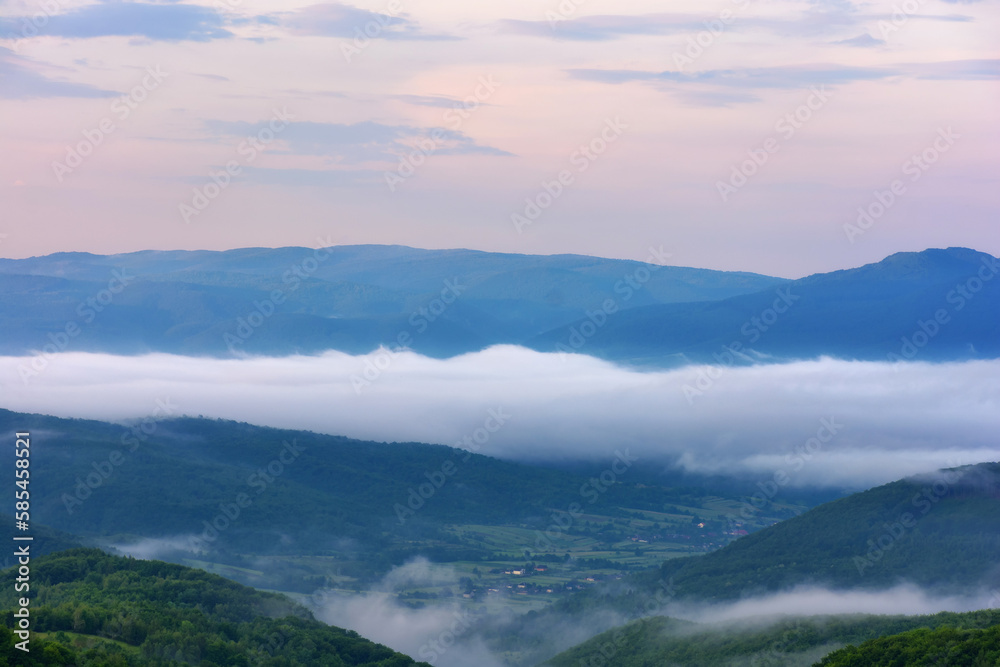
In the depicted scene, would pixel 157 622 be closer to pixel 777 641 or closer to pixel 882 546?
pixel 777 641

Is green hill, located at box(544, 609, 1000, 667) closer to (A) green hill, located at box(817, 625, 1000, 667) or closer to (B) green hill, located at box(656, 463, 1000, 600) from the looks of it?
(A) green hill, located at box(817, 625, 1000, 667)

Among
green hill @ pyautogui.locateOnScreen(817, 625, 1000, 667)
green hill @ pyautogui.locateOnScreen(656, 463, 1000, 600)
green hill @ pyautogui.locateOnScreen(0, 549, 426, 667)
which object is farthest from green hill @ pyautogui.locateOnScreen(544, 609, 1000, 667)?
green hill @ pyautogui.locateOnScreen(656, 463, 1000, 600)

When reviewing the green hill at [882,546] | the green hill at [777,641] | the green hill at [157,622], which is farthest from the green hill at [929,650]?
the green hill at [882,546]

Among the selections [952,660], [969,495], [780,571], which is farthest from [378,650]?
[969,495]

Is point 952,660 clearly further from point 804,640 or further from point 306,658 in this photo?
point 306,658

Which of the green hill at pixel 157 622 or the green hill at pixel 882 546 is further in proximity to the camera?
the green hill at pixel 882 546

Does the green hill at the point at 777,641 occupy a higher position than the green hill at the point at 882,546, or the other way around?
the green hill at the point at 882,546

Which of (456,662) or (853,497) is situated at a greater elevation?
(853,497)

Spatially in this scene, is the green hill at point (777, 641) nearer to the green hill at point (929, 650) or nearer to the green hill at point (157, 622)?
the green hill at point (929, 650)

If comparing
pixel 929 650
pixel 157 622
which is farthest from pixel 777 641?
pixel 157 622
